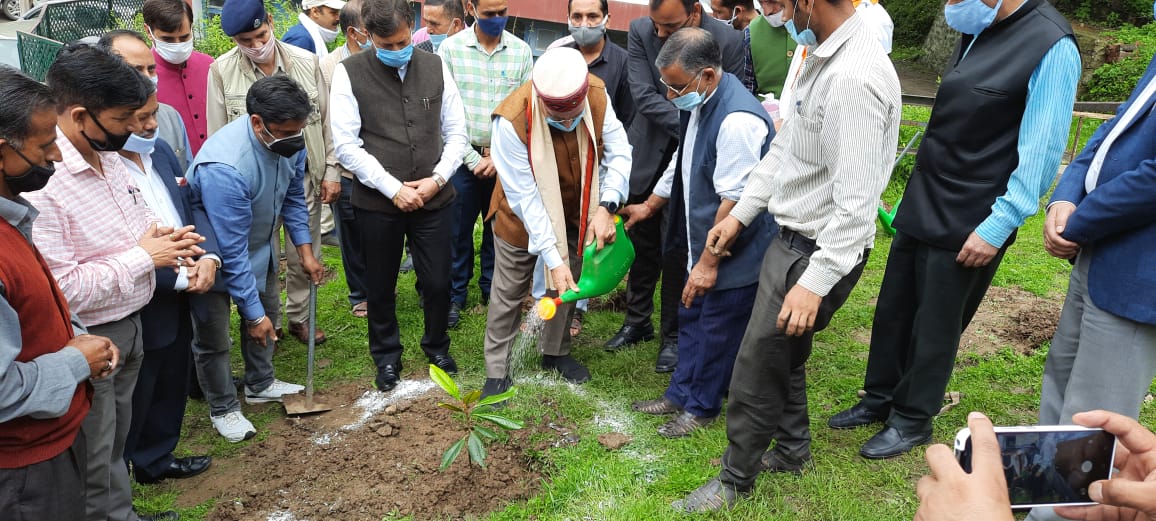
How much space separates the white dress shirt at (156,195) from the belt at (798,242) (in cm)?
235

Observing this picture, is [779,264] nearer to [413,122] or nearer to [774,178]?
[774,178]

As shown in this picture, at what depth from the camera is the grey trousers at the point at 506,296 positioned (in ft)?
13.6

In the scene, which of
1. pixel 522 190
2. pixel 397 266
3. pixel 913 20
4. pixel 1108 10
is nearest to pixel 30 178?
pixel 522 190

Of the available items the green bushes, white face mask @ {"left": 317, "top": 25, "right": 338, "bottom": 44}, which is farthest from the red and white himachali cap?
the green bushes

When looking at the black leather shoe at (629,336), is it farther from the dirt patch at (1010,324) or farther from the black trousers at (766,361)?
the black trousers at (766,361)

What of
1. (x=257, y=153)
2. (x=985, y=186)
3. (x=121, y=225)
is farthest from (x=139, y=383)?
(x=985, y=186)

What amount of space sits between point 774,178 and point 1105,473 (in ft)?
5.47

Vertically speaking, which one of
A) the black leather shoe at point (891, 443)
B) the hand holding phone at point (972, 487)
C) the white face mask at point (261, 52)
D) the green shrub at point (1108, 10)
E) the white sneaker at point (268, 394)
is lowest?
the white sneaker at point (268, 394)

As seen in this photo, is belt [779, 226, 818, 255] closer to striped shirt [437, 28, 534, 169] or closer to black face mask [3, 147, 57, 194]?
black face mask [3, 147, 57, 194]

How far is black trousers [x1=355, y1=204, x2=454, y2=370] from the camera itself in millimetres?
4258

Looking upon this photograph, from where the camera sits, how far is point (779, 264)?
2.89 metres

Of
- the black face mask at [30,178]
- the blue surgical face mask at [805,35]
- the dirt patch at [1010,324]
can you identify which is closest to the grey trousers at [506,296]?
the blue surgical face mask at [805,35]

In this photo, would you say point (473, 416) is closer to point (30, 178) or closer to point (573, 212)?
point (573, 212)

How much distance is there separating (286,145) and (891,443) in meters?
3.10
